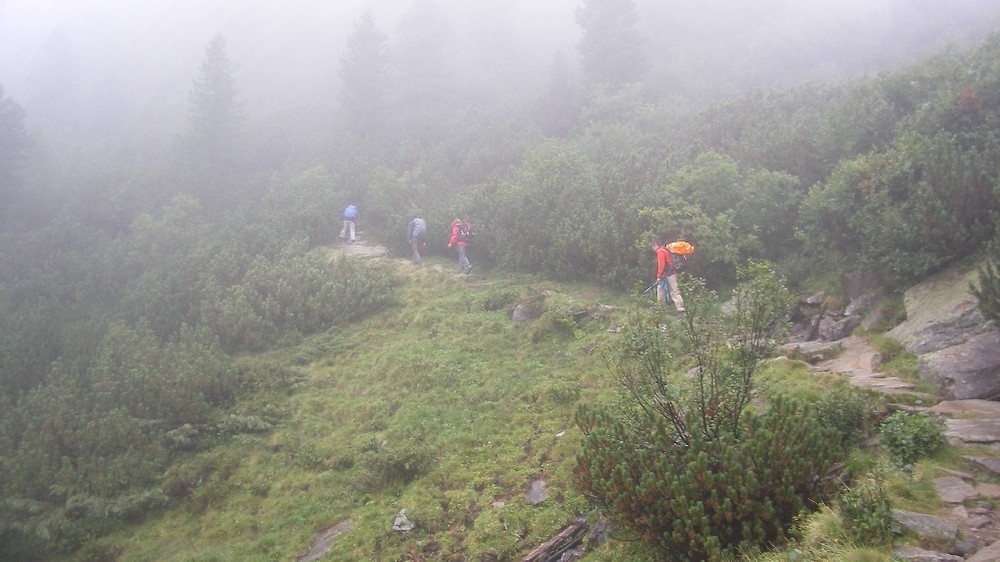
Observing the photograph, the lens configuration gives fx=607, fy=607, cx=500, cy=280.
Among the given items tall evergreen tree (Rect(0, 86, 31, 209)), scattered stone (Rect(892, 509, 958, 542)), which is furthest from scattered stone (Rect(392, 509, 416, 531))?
tall evergreen tree (Rect(0, 86, 31, 209))

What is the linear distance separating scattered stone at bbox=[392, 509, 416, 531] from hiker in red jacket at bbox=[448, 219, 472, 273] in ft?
32.7

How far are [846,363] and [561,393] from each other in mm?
4360

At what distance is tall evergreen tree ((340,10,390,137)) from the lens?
1320 inches

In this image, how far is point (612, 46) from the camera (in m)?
33.7

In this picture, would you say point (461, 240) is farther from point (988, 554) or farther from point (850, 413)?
point (988, 554)

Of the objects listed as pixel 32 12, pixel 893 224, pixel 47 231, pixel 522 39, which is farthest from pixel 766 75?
pixel 32 12

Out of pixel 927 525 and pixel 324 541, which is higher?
pixel 927 525

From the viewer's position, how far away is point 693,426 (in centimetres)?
591

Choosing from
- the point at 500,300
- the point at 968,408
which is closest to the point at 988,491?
the point at 968,408

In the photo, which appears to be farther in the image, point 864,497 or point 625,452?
point 625,452

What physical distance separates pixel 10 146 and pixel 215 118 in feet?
31.9

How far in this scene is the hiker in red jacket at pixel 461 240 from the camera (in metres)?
17.8

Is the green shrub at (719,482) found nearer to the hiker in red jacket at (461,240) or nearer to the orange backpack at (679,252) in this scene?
the orange backpack at (679,252)

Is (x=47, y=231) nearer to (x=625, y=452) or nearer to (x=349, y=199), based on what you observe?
(x=349, y=199)
